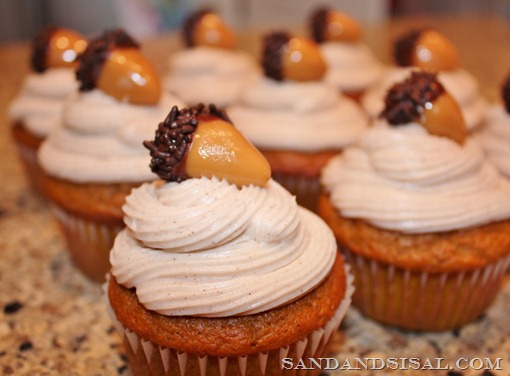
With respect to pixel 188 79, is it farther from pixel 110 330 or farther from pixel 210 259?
pixel 210 259

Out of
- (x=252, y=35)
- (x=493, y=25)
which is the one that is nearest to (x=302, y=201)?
(x=252, y=35)

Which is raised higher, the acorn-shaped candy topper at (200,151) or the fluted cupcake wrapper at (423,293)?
the acorn-shaped candy topper at (200,151)

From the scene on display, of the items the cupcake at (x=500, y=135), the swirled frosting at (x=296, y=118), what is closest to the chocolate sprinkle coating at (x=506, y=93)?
the cupcake at (x=500, y=135)

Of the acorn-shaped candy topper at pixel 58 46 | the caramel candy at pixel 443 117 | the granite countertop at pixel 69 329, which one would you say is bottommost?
the granite countertop at pixel 69 329

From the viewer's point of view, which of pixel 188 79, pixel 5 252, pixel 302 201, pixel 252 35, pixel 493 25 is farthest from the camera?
pixel 493 25

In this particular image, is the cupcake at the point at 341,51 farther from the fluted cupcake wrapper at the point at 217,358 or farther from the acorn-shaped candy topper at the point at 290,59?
the fluted cupcake wrapper at the point at 217,358

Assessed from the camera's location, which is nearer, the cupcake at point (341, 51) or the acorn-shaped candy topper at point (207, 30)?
the acorn-shaped candy topper at point (207, 30)
